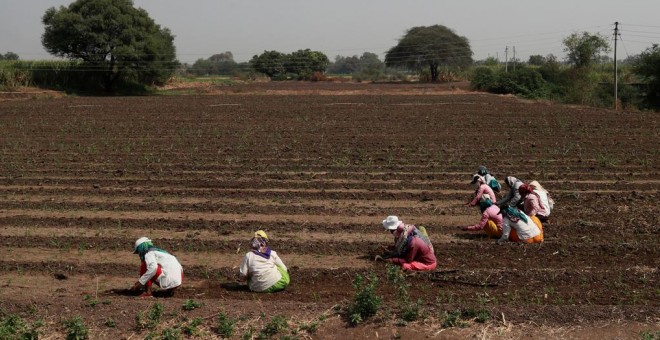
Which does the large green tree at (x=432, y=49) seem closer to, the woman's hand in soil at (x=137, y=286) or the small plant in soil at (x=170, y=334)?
the woman's hand in soil at (x=137, y=286)

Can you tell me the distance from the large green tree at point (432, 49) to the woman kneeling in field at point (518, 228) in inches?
2632

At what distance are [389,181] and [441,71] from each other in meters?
61.7

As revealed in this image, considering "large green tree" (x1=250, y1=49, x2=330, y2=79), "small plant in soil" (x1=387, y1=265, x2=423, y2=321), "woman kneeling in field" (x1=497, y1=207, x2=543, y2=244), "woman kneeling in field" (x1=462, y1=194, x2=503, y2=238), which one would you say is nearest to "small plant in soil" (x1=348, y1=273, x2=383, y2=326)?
"small plant in soil" (x1=387, y1=265, x2=423, y2=321)

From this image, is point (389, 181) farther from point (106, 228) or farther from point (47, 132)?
point (47, 132)

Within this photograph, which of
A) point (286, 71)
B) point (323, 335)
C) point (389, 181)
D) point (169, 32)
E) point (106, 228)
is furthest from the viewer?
point (286, 71)

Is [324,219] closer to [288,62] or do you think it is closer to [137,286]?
[137,286]

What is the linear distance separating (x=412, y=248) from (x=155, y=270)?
3327 mm

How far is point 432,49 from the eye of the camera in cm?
7856

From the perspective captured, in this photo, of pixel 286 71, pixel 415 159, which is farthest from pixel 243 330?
pixel 286 71

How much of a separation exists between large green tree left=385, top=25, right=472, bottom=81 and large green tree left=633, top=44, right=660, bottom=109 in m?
37.2

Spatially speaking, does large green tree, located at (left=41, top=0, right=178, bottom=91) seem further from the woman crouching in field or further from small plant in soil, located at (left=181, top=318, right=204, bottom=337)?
small plant in soil, located at (left=181, top=318, right=204, bottom=337)

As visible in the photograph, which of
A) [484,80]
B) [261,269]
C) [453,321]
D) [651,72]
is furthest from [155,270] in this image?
[484,80]

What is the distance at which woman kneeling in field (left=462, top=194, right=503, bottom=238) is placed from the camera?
36.3 ft

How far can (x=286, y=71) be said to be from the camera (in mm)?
89312
